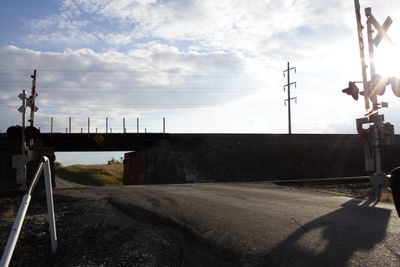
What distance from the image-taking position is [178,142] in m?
40.0

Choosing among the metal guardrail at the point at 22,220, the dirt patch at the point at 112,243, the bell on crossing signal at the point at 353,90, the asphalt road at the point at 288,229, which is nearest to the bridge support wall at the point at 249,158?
the bell on crossing signal at the point at 353,90

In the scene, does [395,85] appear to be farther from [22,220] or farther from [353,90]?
[22,220]

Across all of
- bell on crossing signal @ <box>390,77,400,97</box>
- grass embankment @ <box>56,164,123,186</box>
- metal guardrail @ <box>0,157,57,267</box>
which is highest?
bell on crossing signal @ <box>390,77,400,97</box>

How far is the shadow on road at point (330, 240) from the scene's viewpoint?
5883 millimetres

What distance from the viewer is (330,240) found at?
271 inches

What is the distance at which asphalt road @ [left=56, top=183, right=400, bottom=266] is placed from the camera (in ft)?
19.7

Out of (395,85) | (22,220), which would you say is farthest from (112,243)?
(395,85)

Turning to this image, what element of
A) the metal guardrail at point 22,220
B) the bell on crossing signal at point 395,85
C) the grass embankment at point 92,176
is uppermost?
the bell on crossing signal at point 395,85

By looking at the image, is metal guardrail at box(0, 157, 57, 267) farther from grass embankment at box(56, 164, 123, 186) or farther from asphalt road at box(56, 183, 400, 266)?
grass embankment at box(56, 164, 123, 186)

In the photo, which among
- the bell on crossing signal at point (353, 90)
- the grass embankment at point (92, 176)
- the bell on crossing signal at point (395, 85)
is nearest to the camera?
the bell on crossing signal at point (395, 85)

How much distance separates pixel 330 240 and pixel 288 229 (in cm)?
102

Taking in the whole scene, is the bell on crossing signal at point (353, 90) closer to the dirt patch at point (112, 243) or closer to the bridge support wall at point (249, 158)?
the dirt patch at point (112, 243)

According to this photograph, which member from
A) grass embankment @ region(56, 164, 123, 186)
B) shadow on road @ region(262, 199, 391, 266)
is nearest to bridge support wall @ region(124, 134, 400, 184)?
grass embankment @ region(56, 164, 123, 186)

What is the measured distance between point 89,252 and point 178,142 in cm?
3267
